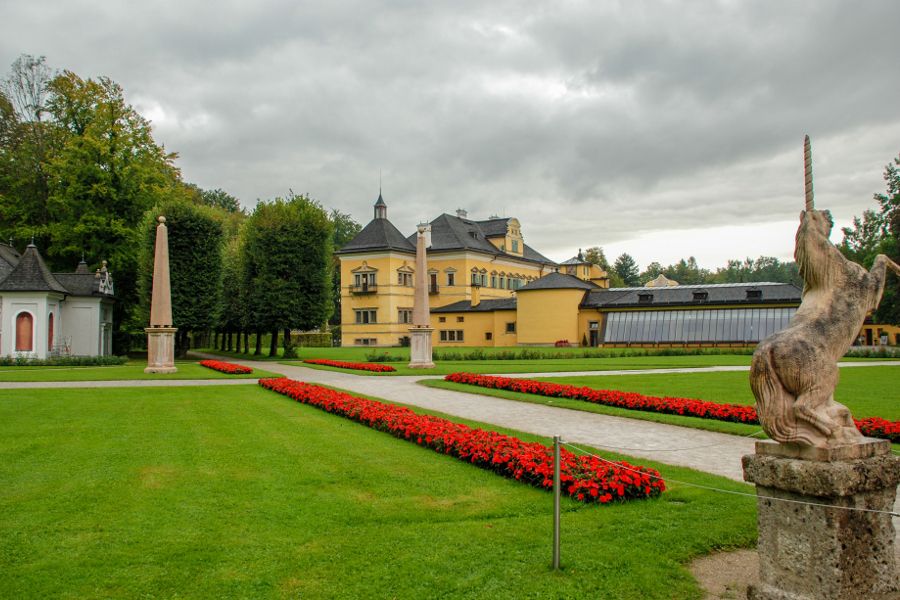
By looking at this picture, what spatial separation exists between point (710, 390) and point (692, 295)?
34.6 meters

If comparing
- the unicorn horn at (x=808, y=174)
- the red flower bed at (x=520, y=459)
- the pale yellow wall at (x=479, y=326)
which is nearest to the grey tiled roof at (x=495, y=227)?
the pale yellow wall at (x=479, y=326)

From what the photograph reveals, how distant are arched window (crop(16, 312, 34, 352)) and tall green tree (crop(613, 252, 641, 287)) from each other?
93834 millimetres

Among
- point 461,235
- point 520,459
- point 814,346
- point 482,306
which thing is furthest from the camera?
point 461,235

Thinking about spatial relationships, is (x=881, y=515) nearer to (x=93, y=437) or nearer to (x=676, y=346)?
(x=93, y=437)

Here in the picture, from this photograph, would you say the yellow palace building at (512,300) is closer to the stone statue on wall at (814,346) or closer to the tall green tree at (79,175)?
the tall green tree at (79,175)

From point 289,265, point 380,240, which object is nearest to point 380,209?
point 380,240

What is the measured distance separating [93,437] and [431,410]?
7.04 metres

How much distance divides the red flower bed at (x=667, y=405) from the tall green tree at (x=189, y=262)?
1045 inches

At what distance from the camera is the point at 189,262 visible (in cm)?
4141

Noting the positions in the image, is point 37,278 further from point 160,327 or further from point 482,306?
point 482,306

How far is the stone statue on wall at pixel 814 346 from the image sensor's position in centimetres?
444

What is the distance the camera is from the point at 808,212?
480cm

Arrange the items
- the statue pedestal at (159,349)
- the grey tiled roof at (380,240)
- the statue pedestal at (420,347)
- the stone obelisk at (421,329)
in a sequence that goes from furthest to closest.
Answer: the grey tiled roof at (380,240) → the statue pedestal at (420,347) → the stone obelisk at (421,329) → the statue pedestal at (159,349)

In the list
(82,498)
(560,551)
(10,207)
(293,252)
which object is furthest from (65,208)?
(560,551)
